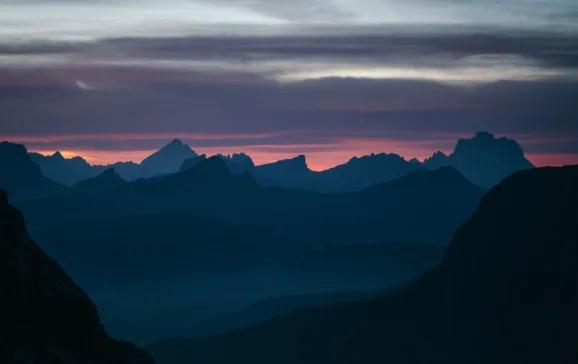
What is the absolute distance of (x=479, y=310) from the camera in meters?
177

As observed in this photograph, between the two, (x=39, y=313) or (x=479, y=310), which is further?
(x=479, y=310)

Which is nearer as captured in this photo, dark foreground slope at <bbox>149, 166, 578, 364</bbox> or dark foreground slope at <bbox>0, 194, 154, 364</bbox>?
dark foreground slope at <bbox>0, 194, 154, 364</bbox>

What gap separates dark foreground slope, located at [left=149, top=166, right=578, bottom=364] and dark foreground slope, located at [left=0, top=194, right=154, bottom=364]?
10961cm

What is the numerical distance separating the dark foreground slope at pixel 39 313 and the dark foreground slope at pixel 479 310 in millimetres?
109605

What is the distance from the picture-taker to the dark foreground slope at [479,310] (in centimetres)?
16400

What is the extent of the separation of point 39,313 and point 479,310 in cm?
13190

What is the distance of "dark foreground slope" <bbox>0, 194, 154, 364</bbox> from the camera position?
177 ft

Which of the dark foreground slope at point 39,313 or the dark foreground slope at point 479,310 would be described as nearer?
the dark foreground slope at point 39,313

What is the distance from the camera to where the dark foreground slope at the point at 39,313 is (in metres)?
53.8

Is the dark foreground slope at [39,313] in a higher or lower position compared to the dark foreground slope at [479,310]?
higher

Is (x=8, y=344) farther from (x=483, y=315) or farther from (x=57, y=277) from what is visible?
(x=483, y=315)

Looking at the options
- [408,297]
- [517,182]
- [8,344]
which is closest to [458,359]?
[408,297]

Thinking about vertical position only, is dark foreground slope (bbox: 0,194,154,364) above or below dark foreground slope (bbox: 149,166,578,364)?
above

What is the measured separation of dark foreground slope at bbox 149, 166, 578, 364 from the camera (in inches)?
6457
